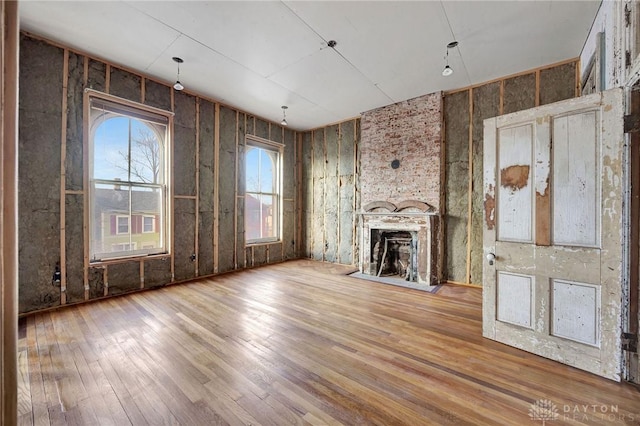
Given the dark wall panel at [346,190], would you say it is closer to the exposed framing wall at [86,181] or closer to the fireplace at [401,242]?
the fireplace at [401,242]

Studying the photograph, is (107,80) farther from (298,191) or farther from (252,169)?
(298,191)

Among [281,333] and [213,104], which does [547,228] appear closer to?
[281,333]

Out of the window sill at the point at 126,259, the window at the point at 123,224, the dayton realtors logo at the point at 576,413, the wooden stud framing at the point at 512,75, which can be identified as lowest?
the dayton realtors logo at the point at 576,413

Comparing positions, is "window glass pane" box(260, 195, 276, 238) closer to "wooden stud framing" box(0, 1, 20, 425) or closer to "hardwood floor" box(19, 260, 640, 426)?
"hardwood floor" box(19, 260, 640, 426)

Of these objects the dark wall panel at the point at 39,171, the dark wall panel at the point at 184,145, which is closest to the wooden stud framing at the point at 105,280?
the dark wall panel at the point at 39,171

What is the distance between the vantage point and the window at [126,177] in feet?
12.4

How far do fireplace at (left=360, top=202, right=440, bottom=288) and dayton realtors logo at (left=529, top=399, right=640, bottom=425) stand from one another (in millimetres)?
2745

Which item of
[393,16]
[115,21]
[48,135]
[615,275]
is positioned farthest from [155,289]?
[615,275]

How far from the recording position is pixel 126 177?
4059mm

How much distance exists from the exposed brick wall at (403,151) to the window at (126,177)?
3.86 m

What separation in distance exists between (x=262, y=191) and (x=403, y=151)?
11.0 ft

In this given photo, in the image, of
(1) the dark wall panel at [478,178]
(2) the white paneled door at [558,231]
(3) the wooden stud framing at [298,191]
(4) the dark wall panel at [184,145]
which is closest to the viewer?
(2) the white paneled door at [558,231]

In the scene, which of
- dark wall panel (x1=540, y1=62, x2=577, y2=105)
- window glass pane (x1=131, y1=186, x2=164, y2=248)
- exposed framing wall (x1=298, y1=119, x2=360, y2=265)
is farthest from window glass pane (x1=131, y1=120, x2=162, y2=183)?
dark wall panel (x1=540, y1=62, x2=577, y2=105)

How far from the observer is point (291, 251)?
6.86 meters
